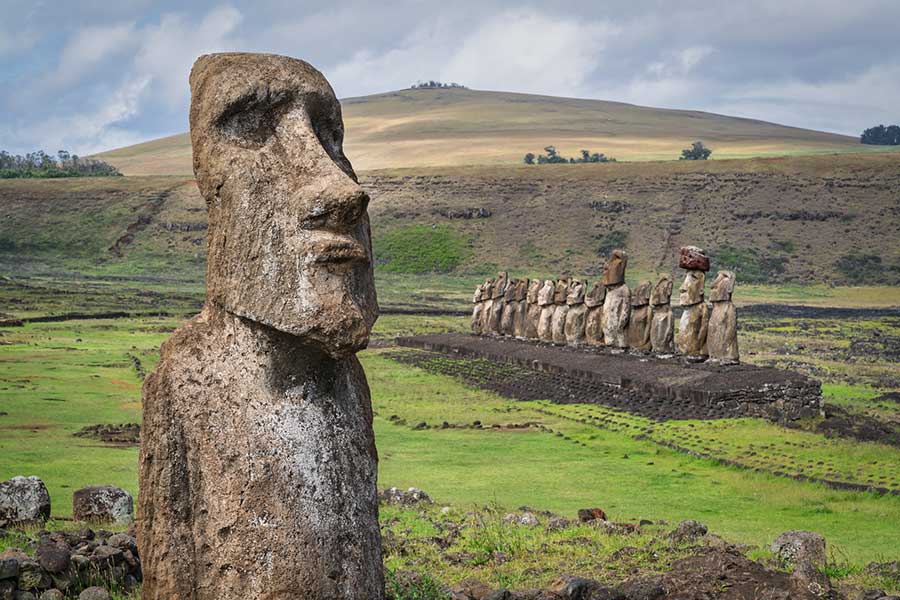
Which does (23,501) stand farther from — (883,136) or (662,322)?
(883,136)

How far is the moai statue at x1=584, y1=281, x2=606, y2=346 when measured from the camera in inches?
1261

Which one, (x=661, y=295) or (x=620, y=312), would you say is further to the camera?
(x=620, y=312)

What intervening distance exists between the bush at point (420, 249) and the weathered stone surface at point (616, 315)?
53338mm

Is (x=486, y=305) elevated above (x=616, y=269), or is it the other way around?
(x=616, y=269)

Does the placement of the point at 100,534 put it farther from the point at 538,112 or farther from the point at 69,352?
the point at 538,112

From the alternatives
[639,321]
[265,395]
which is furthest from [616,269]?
[265,395]

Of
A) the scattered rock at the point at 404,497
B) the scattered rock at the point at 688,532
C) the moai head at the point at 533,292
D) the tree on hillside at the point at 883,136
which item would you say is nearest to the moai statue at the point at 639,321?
the moai head at the point at 533,292

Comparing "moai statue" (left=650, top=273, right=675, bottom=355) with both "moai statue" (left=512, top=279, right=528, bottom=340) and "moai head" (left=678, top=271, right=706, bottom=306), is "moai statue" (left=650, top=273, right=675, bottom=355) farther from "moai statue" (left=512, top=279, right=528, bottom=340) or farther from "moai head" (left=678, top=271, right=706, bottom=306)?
"moai statue" (left=512, top=279, right=528, bottom=340)

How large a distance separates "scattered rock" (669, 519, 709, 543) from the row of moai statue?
15.3 meters

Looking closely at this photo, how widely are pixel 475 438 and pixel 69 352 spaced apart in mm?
15933

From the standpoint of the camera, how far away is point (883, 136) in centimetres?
15725

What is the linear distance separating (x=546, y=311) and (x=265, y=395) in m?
30.3

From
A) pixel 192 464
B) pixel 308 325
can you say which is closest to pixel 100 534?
pixel 192 464

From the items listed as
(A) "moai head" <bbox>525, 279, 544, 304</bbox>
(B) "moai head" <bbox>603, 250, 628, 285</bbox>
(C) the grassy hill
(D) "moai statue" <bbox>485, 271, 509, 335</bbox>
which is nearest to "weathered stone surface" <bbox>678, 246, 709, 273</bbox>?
(B) "moai head" <bbox>603, 250, 628, 285</bbox>
